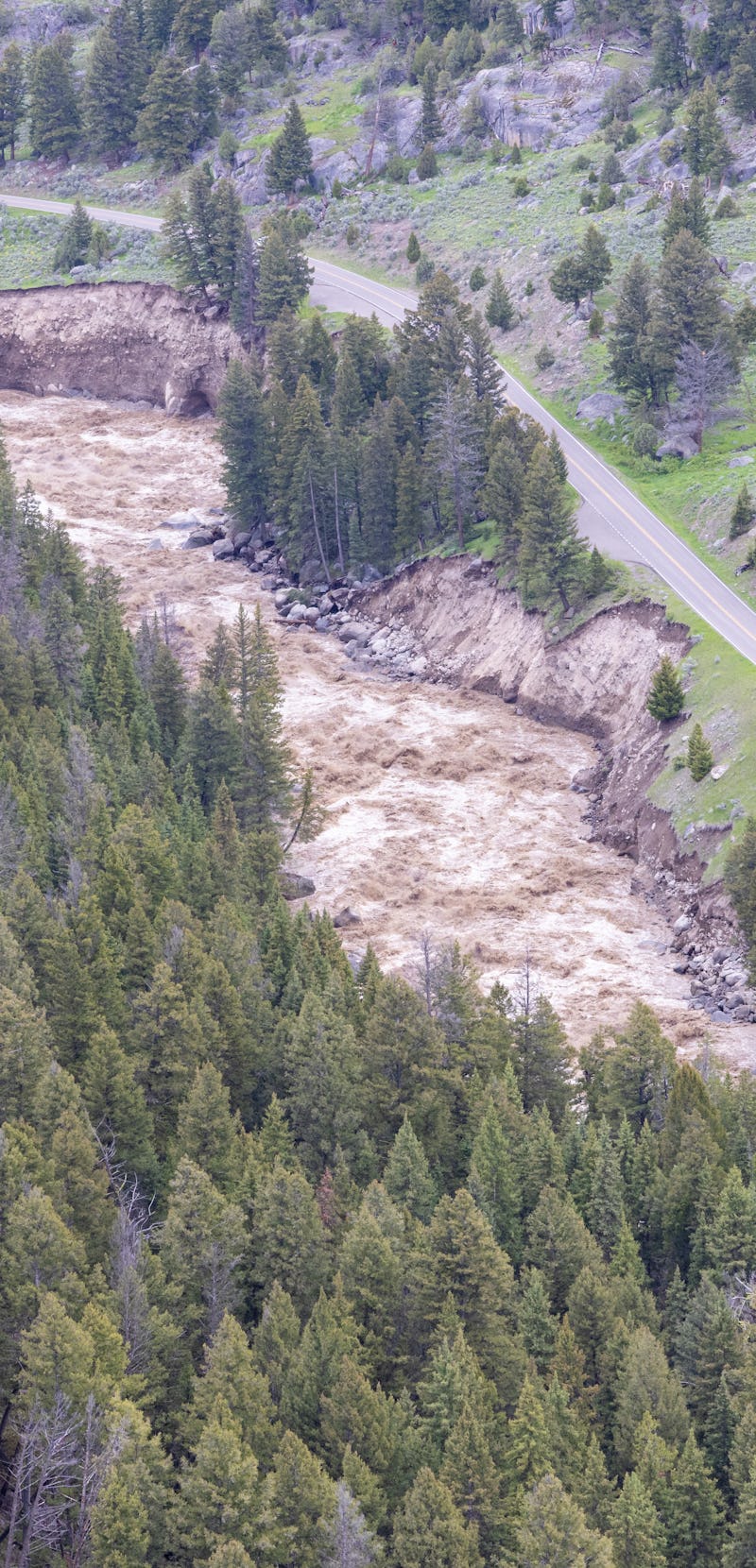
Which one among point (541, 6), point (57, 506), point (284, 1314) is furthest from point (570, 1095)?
point (541, 6)

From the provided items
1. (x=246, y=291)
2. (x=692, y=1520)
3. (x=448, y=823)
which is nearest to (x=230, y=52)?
Answer: (x=246, y=291)

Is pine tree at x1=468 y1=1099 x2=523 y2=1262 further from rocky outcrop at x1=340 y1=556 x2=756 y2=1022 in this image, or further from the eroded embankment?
the eroded embankment

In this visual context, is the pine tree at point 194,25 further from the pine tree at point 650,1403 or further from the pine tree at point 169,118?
the pine tree at point 650,1403

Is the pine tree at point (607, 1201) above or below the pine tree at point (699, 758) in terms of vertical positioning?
below

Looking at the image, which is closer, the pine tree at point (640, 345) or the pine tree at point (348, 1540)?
the pine tree at point (348, 1540)

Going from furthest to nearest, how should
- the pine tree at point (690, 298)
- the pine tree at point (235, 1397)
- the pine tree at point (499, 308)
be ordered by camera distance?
the pine tree at point (499, 308) < the pine tree at point (690, 298) < the pine tree at point (235, 1397)

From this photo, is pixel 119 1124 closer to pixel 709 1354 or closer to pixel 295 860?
pixel 709 1354

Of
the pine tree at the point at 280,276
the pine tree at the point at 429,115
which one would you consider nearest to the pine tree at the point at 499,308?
the pine tree at the point at 280,276
